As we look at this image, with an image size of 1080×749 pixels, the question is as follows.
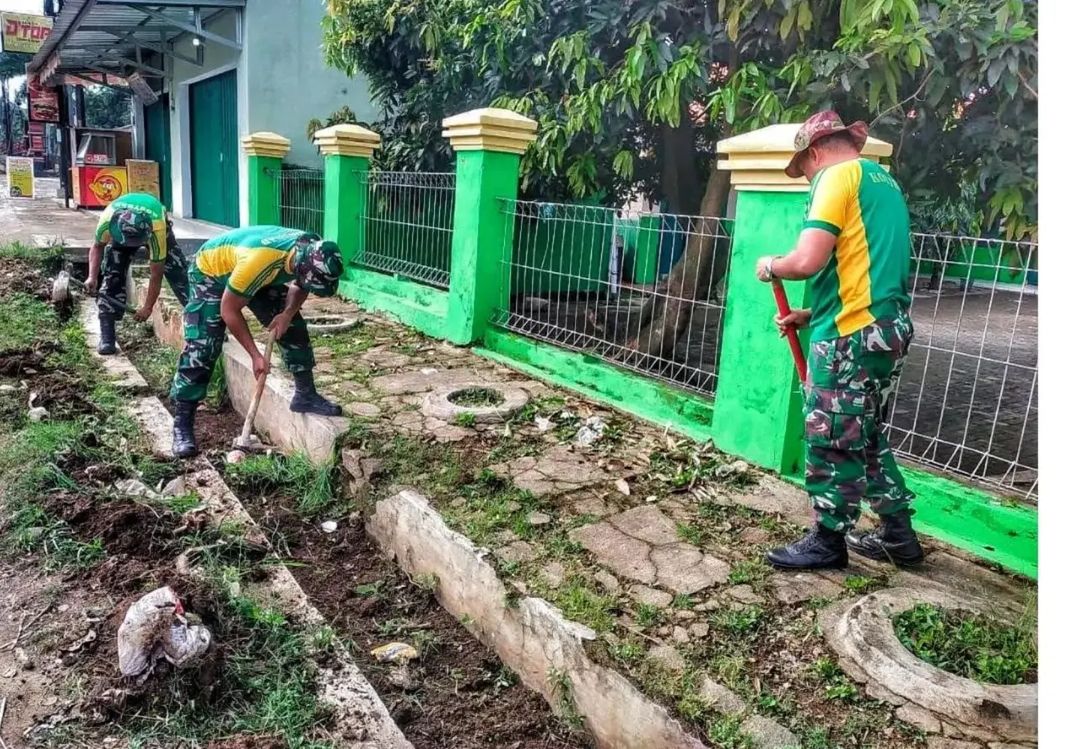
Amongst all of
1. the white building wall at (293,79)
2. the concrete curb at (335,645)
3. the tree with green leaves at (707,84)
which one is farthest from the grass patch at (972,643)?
the white building wall at (293,79)

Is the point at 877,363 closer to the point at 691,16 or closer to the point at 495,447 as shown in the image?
the point at 495,447

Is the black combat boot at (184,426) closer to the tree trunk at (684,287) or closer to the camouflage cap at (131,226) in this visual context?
the camouflage cap at (131,226)

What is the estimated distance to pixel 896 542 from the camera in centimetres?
296

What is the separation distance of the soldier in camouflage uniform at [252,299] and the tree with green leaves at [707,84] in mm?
1967

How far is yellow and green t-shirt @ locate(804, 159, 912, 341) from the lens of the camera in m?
2.62

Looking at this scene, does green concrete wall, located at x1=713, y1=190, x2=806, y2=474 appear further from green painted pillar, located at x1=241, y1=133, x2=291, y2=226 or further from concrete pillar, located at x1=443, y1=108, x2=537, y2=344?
green painted pillar, located at x1=241, y1=133, x2=291, y2=226

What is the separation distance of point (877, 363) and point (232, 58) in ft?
37.7

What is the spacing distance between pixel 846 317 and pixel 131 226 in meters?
5.19

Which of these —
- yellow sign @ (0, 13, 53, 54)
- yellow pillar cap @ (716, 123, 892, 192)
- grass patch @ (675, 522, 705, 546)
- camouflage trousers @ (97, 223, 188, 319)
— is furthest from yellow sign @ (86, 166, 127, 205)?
grass patch @ (675, 522, 705, 546)

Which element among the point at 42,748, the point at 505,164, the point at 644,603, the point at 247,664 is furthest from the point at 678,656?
the point at 505,164

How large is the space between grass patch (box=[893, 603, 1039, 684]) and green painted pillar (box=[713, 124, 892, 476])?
1228 millimetres

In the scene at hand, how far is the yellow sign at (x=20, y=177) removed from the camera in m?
19.2

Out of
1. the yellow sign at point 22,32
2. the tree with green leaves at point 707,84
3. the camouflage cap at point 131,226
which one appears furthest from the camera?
the yellow sign at point 22,32

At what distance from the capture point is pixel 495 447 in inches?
164
